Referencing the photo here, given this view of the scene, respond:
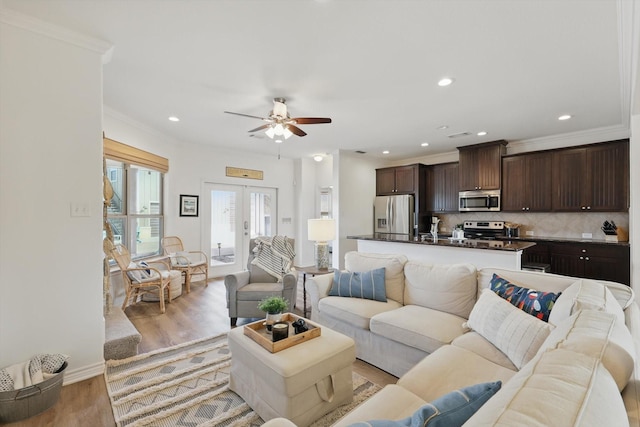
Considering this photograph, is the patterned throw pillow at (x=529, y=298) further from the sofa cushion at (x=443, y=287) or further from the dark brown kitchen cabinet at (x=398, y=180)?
the dark brown kitchen cabinet at (x=398, y=180)

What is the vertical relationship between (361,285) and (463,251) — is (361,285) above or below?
below

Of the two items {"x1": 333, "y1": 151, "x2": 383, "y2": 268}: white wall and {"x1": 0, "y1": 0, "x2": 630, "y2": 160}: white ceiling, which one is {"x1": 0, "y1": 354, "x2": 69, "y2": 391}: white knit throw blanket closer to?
{"x1": 0, "y1": 0, "x2": 630, "y2": 160}: white ceiling

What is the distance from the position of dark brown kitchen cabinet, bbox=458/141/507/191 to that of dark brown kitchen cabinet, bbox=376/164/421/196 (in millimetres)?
889

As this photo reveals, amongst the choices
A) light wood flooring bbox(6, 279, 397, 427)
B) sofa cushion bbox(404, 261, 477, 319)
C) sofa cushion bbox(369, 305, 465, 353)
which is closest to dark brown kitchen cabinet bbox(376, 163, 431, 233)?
light wood flooring bbox(6, 279, 397, 427)

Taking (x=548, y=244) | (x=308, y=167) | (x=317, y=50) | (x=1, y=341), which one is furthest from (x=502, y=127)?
(x=1, y=341)

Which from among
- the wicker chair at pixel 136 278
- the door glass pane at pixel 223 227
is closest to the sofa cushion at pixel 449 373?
the wicker chair at pixel 136 278

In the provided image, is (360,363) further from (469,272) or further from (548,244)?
(548,244)

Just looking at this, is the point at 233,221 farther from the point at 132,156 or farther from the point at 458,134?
the point at 458,134

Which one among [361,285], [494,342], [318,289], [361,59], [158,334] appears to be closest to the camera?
[494,342]

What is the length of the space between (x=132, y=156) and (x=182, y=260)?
1791mm

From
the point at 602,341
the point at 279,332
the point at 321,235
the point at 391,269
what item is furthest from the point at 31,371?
the point at 602,341

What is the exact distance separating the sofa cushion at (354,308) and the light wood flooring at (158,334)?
38cm

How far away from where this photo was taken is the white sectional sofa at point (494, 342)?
27.0 inches

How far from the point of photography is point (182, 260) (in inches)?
191
